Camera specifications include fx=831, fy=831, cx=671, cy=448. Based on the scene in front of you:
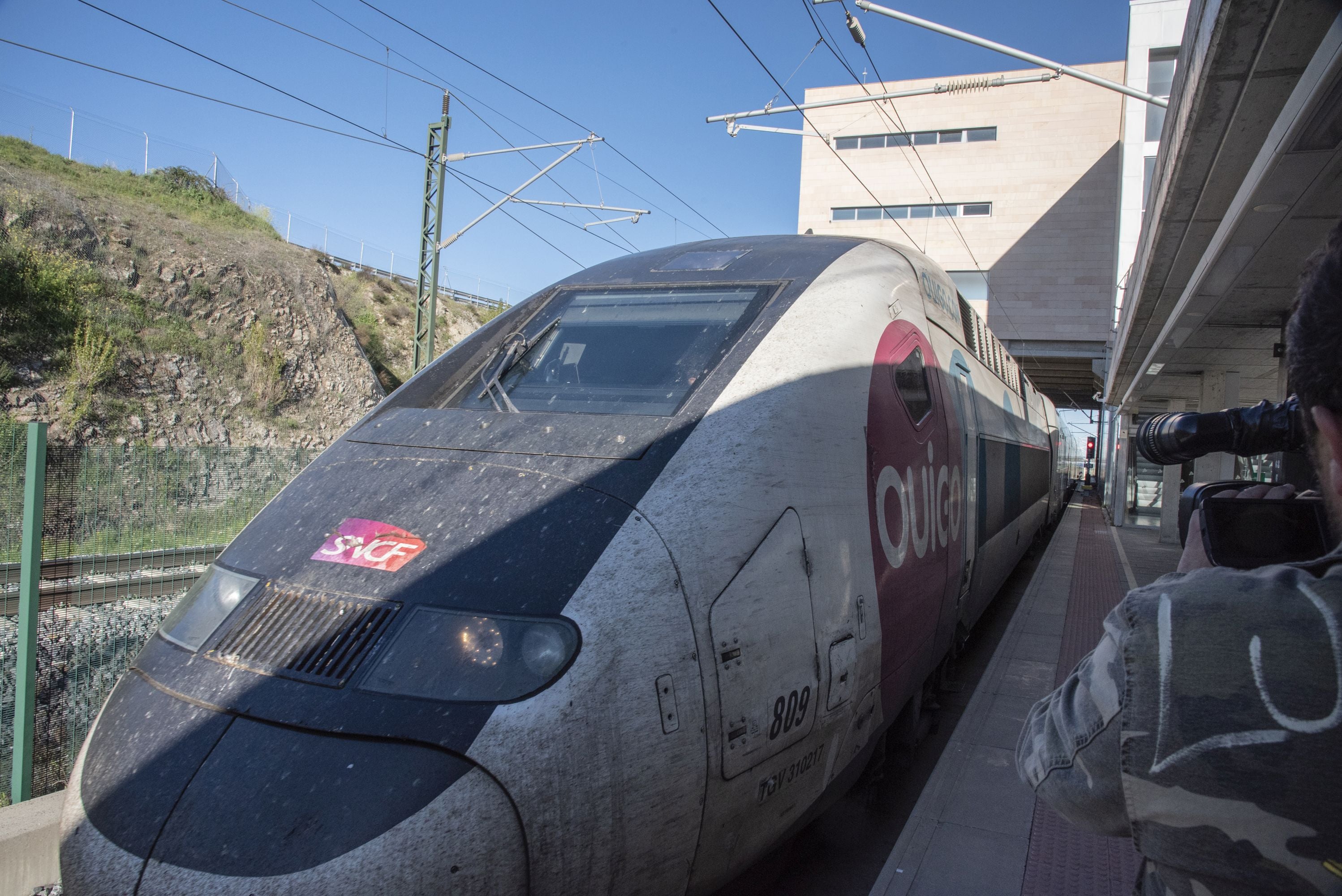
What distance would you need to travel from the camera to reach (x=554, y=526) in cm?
243

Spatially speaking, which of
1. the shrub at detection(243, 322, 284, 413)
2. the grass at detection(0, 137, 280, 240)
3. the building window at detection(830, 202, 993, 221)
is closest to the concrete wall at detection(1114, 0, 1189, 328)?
the building window at detection(830, 202, 993, 221)

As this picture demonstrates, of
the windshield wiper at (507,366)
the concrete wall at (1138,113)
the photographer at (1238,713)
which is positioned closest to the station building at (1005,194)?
the concrete wall at (1138,113)

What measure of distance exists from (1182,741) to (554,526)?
1.72 metres

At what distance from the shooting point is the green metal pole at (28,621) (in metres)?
3.71

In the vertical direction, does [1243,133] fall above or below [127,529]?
above

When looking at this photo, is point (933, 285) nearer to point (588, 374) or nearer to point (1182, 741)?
point (588, 374)

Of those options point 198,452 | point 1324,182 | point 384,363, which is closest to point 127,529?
point 198,452

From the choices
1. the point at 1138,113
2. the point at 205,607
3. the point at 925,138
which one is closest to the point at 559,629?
the point at 205,607

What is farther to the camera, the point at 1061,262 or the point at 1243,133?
the point at 1061,262

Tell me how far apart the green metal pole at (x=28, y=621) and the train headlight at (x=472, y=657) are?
104 inches

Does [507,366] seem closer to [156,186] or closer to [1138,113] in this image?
[1138,113]

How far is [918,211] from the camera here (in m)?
29.8

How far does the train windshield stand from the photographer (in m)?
2.02

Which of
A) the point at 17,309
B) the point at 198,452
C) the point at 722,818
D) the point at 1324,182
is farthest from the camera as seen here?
the point at 17,309
